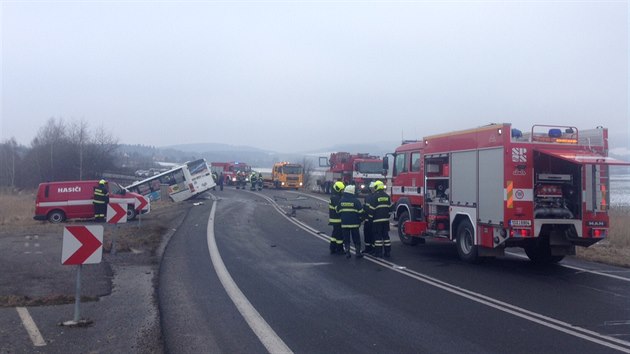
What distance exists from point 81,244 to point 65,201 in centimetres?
2082

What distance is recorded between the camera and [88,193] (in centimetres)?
2834

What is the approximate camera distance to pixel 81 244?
8.90 meters

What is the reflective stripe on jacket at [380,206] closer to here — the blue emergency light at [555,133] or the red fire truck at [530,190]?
the red fire truck at [530,190]

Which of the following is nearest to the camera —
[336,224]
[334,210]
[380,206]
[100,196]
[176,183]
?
[380,206]

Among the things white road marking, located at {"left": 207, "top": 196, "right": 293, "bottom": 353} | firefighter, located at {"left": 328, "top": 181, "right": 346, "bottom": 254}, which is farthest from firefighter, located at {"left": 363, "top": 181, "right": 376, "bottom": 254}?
white road marking, located at {"left": 207, "top": 196, "right": 293, "bottom": 353}

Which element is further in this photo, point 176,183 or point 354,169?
point 354,169

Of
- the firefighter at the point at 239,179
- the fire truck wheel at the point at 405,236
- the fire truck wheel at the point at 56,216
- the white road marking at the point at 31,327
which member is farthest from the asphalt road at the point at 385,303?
the firefighter at the point at 239,179

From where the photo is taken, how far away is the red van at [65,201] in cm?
2797

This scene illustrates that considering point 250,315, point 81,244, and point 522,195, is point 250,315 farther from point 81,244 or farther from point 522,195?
point 522,195

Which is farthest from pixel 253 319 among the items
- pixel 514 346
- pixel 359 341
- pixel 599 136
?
pixel 599 136

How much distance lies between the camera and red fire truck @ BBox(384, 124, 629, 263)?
1286 cm

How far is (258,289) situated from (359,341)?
3788 millimetres

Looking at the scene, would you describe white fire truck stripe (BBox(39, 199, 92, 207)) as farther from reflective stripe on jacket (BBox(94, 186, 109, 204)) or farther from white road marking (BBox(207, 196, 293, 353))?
white road marking (BBox(207, 196, 293, 353))

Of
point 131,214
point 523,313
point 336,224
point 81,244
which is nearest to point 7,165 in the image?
point 131,214
